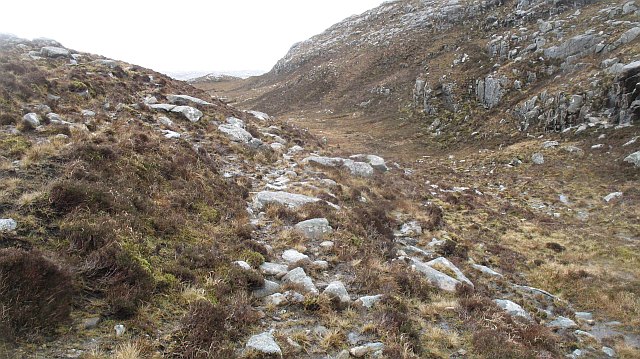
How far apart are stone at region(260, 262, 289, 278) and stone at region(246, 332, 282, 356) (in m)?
2.45

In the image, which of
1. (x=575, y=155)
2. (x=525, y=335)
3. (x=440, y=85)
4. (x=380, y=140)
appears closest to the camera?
(x=525, y=335)

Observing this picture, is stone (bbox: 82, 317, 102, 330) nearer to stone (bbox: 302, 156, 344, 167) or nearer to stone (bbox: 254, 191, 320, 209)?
stone (bbox: 254, 191, 320, 209)

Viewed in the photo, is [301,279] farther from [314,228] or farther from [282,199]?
[282,199]

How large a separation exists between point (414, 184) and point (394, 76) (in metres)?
41.4

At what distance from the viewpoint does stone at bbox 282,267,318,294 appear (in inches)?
326

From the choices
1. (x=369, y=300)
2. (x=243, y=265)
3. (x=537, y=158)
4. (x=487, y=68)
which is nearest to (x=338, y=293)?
(x=369, y=300)

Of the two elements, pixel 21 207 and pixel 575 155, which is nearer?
pixel 21 207

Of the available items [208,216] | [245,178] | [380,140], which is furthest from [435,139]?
[208,216]

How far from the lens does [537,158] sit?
26.8 meters

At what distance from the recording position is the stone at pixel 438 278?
10.1 meters

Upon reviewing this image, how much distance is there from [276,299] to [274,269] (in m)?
1.31

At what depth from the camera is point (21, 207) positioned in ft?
24.1

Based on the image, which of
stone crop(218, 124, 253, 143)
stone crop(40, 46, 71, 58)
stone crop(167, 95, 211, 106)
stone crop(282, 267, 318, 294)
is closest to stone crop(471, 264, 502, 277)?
stone crop(282, 267, 318, 294)

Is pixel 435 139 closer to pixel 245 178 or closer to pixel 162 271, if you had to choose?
pixel 245 178
